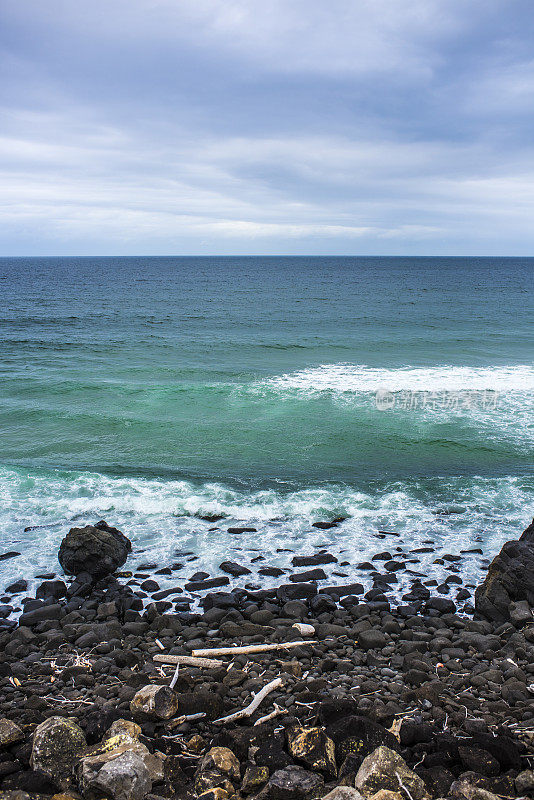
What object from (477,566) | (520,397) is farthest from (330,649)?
(520,397)

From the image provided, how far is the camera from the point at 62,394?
79.2ft

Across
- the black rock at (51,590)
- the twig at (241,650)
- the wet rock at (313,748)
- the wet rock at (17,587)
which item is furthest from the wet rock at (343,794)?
the wet rock at (17,587)

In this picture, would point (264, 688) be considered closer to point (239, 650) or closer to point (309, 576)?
point (239, 650)

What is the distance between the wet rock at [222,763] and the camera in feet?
16.4

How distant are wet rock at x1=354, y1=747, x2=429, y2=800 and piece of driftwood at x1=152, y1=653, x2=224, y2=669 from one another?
105 inches

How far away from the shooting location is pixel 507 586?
9008mm

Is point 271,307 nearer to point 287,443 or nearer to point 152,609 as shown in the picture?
point 287,443

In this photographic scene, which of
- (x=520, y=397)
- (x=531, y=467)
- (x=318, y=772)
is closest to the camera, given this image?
(x=318, y=772)

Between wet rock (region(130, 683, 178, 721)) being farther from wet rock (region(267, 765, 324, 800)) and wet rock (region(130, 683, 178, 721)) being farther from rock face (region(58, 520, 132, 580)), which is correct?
rock face (region(58, 520, 132, 580))

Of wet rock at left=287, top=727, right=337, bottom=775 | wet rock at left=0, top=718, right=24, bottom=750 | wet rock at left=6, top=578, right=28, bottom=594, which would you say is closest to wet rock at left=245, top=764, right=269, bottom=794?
wet rock at left=287, top=727, right=337, bottom=775

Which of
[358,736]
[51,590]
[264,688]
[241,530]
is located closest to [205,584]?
[241,530]

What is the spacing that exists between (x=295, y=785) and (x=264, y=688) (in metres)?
1.40

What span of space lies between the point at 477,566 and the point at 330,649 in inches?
174

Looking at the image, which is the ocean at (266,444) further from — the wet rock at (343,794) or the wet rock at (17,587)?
the wet rock at (343,794)
